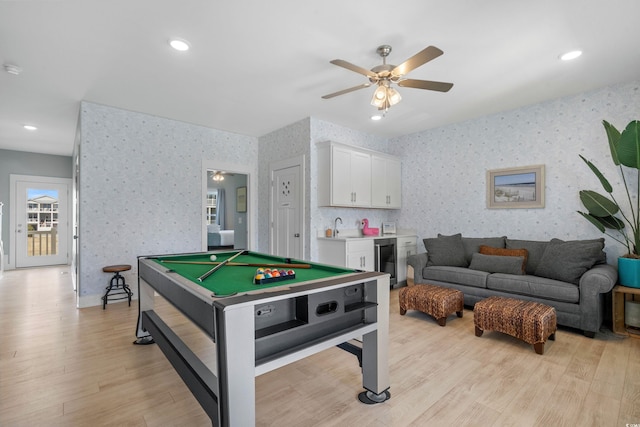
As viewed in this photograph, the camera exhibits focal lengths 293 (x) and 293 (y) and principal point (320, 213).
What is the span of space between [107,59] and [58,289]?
408 centimetres

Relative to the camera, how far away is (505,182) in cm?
417

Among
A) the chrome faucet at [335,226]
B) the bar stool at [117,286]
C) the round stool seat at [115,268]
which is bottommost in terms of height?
the bar stool at [117,286]

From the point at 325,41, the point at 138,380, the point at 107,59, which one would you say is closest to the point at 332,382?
the point at 138,380

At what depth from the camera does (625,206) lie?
329 cm

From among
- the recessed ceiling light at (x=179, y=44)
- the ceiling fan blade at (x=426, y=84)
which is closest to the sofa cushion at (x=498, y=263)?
the ceiling fan blade at (x=426, y=84)

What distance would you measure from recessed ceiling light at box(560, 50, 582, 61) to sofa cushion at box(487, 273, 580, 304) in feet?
7.21

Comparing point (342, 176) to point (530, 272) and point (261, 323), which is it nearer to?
point (530, 272)

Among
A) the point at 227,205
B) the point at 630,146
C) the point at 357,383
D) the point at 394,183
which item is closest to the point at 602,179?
the point at 630,146

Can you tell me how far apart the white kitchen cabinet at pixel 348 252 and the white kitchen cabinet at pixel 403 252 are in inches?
23.4

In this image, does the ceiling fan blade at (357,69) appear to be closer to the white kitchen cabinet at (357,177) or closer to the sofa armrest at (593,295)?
the white kitchen cabinet at (357,177)

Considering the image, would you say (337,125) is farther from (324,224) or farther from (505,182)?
(505,182)

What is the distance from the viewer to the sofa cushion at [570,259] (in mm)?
2984

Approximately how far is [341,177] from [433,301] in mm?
2126

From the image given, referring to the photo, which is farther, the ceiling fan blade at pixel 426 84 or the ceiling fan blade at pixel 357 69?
the ceiling fan blade at pixel 426 84
